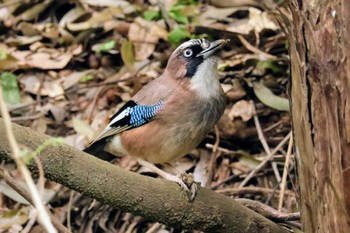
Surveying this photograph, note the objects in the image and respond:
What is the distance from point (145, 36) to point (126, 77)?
2.06 feet

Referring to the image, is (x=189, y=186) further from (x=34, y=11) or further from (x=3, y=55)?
(x=34, y=11)

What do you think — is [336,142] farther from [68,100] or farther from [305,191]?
[68,100]

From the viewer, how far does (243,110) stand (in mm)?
6785

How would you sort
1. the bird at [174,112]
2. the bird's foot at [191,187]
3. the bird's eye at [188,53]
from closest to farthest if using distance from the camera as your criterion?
the bird's foot at [191,187]
the bird at [174,112]
the bird's eye at [188,53]

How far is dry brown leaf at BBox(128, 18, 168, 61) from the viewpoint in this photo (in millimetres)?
7727

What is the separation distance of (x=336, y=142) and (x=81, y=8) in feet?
16.3

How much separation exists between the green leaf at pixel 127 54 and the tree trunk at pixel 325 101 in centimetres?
355

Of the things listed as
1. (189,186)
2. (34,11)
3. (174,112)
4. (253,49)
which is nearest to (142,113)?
(174,112)

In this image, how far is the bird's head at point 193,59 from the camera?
18.2 feet

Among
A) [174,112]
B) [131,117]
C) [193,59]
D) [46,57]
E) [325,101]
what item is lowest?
[46,57]

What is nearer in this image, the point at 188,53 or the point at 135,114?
the point at 135,114

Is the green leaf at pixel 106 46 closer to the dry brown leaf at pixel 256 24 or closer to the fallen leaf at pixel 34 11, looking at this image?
the fallen leaf at pixel 34 11

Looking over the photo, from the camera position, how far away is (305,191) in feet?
13.7

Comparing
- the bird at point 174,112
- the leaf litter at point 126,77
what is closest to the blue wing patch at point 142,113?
the bird at point 174,112
